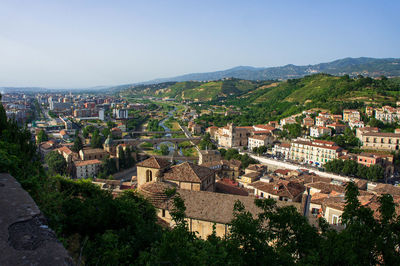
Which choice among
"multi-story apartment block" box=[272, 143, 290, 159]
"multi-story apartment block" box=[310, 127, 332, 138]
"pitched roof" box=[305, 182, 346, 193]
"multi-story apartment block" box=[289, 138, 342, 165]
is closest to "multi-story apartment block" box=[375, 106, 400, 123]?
"multi-story apartment block" box=[310, 127, 332, 138]

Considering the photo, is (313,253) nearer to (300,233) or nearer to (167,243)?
(300,233)

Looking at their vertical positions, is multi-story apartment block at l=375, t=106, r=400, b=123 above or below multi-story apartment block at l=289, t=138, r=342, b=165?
above

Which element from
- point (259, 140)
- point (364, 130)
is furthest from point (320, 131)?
point (259, 140)

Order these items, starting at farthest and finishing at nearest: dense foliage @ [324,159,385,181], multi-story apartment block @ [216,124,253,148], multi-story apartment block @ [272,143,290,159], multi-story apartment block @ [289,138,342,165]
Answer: multi-story apartment block @ [216,124,253,148], multi-story apartment block @ [272,143,290,159], multi-story apartment block @ [289,138,342,165], dense foliage @ [324,159,385,181]

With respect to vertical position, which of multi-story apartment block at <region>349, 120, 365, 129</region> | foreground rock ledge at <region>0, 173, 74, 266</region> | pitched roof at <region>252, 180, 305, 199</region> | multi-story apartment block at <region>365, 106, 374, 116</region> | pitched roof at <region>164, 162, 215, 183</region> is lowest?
pitched roof at <region>252, 180, 305, 199</region>

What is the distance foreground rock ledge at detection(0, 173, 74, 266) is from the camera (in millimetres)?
2562

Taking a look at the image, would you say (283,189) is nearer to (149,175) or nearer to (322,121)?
(149,175)

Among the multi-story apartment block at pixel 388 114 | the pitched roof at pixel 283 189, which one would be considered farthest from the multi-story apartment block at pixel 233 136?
the pitched roof at pixel 283 189

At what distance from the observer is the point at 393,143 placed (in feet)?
149

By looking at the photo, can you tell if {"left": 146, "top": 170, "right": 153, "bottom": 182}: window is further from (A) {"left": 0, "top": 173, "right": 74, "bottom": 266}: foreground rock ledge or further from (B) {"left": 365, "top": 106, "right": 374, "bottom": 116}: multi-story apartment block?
(B) {"left": 365, "top": 106, "right": 374, "bottom": 116}: multi-story apartment block

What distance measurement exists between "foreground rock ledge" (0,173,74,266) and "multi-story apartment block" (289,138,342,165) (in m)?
44.7

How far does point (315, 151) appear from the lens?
4484cm

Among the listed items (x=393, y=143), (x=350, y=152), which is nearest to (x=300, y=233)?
(x=350, y=152)

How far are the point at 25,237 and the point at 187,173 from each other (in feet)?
41.1
